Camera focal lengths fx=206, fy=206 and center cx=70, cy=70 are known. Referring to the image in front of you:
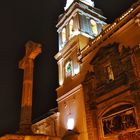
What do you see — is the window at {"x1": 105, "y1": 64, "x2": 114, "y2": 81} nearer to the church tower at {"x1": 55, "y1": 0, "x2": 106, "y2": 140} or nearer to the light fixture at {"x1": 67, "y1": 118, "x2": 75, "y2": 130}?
the church tower at {"x1": 55, "y1": 0, "x2": 106, "y2": 140}

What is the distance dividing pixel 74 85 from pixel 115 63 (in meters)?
5.53

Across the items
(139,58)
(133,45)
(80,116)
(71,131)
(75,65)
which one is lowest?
(71,131)

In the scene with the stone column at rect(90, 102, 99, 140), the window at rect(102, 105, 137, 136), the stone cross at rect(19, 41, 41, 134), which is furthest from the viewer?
the stone column at rect(90, 102, 99, 140)

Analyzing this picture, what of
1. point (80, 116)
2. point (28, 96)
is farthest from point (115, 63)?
point (28, 96)

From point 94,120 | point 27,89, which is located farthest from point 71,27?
point 27,89

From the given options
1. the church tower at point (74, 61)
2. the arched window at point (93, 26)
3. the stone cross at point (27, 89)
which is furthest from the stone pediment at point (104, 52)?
the arched window at point (93, 26)

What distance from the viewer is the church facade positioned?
14.5 metres

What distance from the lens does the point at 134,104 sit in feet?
45.4

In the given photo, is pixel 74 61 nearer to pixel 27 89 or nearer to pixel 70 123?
pixel 70 123

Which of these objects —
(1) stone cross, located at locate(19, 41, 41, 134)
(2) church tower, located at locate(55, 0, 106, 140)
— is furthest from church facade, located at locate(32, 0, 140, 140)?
(1) stone cross, located at locate(19, 41, 41, 134)

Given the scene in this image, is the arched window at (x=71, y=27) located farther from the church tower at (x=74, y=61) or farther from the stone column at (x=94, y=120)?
the stone column at (x=94, y=120)

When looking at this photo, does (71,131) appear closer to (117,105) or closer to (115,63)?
(117,105)

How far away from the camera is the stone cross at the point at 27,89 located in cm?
1282

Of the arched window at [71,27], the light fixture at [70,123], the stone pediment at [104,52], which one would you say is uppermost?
the arched window at [71,27]
